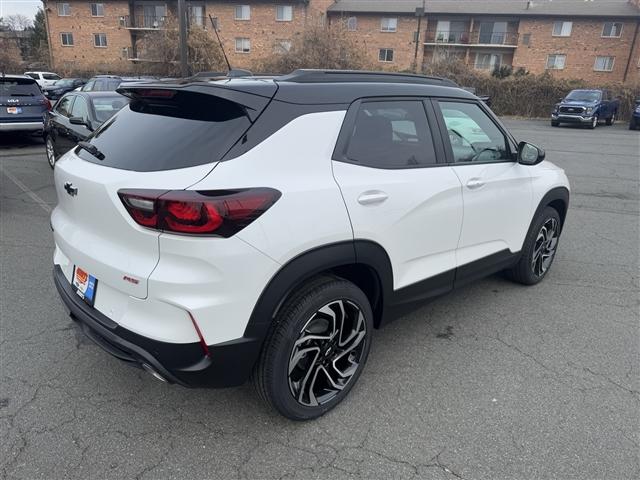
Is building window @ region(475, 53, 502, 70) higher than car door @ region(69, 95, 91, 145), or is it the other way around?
building window @ region(475, 53, 502, 70)

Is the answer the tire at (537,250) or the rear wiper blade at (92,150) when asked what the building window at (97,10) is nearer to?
the rear wiper blade at (92,150)

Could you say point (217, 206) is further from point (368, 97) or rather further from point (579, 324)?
point (579, 324)

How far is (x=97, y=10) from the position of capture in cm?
4684

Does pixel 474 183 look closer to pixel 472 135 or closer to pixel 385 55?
pixel 472 135

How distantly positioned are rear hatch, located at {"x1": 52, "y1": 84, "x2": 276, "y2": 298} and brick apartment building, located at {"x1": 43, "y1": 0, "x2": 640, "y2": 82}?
38.8m

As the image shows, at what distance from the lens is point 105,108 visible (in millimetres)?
7984

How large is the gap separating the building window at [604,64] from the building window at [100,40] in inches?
1815

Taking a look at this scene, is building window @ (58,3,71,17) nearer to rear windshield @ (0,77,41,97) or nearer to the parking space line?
rear windshield @ (0,77,41,97)

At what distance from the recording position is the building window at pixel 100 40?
47438 millimetres

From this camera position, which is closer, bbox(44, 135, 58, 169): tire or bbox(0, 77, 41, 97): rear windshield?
bbox(44, 135, 58, 169): tire

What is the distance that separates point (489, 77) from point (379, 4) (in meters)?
17.9

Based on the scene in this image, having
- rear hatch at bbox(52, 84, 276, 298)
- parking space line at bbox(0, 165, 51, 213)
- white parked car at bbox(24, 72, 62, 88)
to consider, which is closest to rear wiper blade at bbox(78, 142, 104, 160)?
rear hatch at bbox(52, 84, 276, 298)

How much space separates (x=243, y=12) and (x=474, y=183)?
46.3 metres

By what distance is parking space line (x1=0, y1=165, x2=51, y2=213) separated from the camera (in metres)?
6.70
